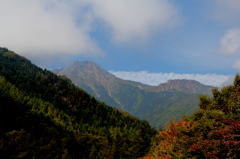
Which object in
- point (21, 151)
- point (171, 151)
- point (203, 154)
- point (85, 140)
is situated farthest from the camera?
point (85, 140)

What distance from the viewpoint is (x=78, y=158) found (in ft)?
277

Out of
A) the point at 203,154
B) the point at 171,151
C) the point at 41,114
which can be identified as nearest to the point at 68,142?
the point at 41,114

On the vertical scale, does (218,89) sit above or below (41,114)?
above

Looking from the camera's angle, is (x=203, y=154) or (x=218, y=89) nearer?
(x=203, y=154)

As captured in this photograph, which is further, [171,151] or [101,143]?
[101,143]

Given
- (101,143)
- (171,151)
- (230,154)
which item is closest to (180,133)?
(171,151)

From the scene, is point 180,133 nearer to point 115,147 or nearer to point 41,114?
point 115,147

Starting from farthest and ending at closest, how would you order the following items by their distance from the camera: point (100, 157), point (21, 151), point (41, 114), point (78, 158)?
point (41, 114) < point (78, 158) < point (100, 157) < point (21, 151)

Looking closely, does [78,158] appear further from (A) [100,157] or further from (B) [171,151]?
(B) [171,151]

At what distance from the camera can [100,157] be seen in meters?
78.6

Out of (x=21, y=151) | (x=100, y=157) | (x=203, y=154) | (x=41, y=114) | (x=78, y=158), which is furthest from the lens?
(x=41, y=114)

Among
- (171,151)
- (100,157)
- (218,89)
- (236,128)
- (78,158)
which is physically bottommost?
(78,158)

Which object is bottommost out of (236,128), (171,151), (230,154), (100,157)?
(100,157)

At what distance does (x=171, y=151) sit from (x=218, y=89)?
25.8m
